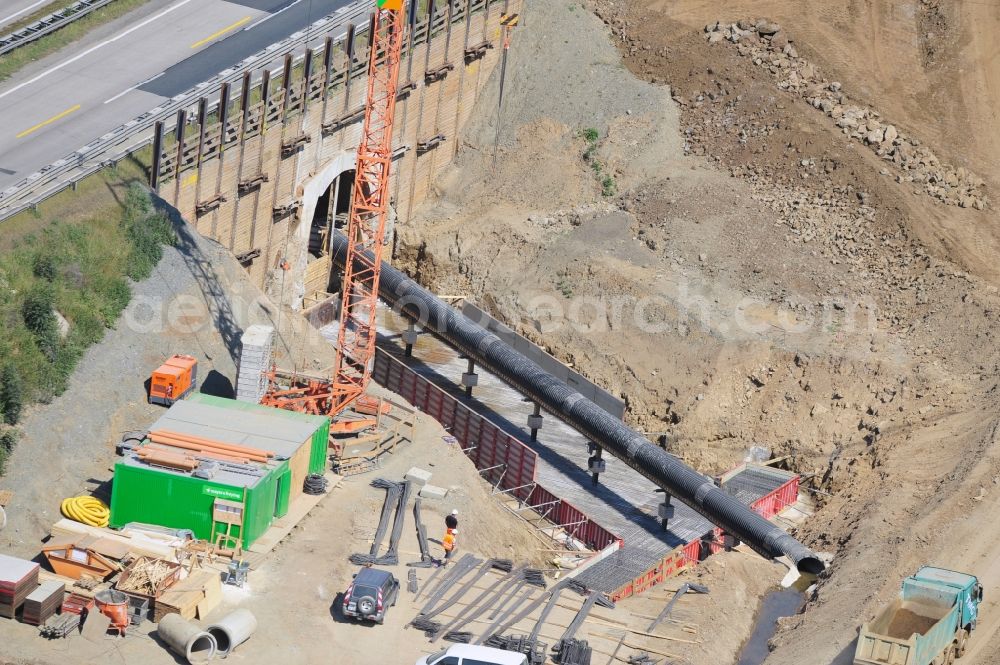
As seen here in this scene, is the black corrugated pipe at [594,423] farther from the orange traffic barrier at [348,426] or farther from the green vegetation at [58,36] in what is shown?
the green vegetation at [58,36]

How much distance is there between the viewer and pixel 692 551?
55.0 metres

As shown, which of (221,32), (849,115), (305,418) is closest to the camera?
(305,418)

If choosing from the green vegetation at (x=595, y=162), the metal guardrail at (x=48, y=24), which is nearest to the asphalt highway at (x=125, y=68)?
the metal guardrail at (x=48, y=24)

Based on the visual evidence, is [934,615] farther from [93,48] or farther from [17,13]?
[17,13]

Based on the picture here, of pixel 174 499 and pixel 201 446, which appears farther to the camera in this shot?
pixel 201 446

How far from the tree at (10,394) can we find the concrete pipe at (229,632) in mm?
10330

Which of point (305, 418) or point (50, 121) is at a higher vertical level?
point (50, 121)

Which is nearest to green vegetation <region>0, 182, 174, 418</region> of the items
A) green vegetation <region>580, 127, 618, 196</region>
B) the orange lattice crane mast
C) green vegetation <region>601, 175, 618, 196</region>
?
the orange lattice crane mast

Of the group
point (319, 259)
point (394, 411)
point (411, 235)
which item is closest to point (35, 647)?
point (394, 411)

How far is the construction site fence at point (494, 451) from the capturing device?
55250mm

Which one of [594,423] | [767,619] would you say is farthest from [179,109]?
[767,619]

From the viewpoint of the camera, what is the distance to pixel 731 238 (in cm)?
6712

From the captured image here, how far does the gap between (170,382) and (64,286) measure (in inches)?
183

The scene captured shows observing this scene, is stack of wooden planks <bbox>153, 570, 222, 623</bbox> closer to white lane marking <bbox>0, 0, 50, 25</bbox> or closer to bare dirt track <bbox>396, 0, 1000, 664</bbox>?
bare dirt track <bbox>396, 0, 1000, 664</bbox>
